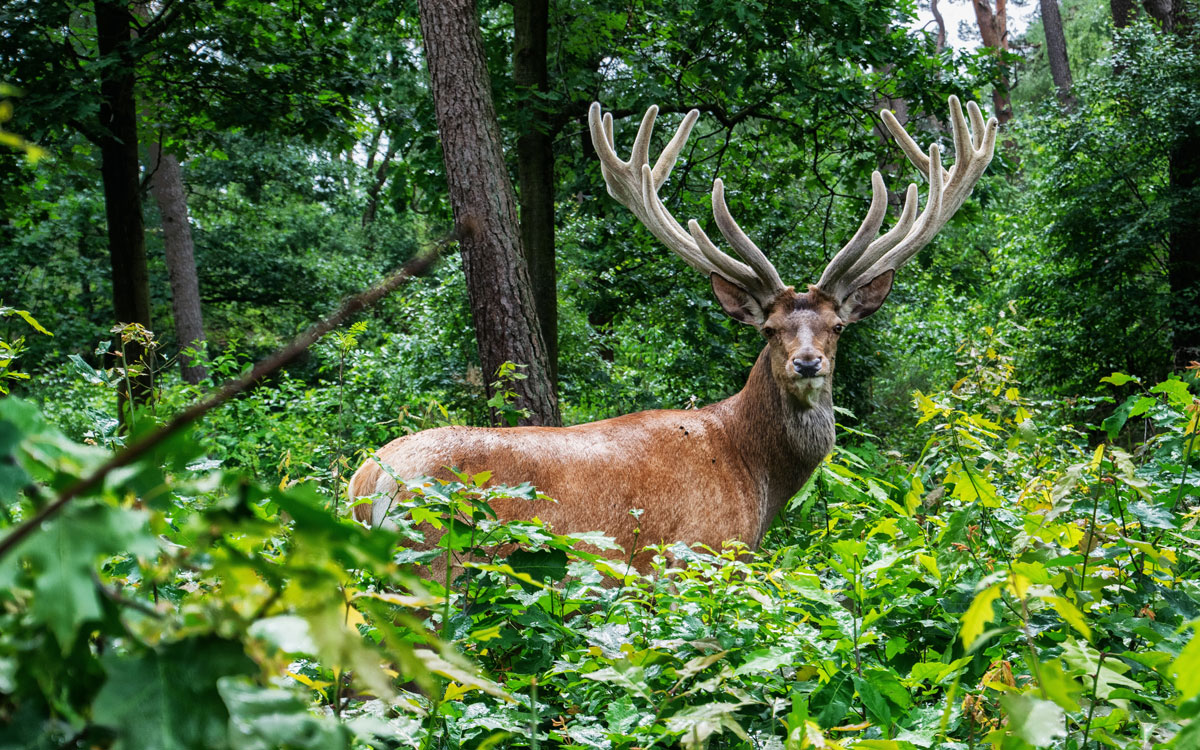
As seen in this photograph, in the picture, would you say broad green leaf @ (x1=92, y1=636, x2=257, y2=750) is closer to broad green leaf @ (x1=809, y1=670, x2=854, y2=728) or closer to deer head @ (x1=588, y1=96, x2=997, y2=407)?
broad green leaf @ (x1=809, y1=670, x2=854, y2=728)

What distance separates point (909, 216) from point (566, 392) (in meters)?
4.70

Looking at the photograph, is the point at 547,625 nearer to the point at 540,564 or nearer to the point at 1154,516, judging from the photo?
the point at 540,564

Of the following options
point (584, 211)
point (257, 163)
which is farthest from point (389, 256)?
point (584, 211)

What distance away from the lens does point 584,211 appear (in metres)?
13.3

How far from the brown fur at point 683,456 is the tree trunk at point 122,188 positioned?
6446 mm

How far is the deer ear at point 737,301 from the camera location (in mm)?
5574

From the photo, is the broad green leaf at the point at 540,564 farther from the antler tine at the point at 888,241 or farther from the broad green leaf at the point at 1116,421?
the antler tine at the point at 888,241

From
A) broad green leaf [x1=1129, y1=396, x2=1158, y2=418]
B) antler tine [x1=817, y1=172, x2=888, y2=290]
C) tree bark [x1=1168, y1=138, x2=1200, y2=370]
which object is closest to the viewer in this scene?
broad green leaf [x1=1129, y1=396, x2=1158, y2=418]

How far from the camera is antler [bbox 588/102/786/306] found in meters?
5.51

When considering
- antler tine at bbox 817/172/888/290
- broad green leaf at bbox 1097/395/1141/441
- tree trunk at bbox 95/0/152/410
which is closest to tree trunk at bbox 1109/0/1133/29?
antler tine at bbox 817/172/888/290

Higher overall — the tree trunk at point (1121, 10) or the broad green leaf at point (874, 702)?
the tree trunk at point (1121, 10)

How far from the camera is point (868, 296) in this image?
5.66 metres

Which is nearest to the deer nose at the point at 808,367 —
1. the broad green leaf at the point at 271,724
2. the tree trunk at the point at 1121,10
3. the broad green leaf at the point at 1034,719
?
the broad green leaf at the point at 1034,719

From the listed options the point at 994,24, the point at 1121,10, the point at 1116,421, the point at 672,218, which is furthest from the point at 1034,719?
the point at 994,24
